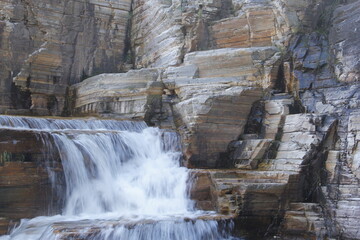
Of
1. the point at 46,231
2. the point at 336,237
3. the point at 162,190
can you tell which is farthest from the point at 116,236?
the point at 336,237

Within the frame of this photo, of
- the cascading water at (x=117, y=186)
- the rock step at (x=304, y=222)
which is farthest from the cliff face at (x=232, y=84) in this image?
the cascading water at (x=117, y=186)

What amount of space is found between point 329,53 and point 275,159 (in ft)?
11.9

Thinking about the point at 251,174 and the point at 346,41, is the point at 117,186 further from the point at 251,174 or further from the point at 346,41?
the point at 346,41

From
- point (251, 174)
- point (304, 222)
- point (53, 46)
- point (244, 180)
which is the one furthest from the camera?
point (53, 46)

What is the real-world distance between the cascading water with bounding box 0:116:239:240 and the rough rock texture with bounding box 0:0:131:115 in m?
4.08

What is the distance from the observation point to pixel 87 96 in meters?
13.7

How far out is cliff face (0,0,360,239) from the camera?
886 cm

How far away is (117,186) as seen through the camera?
947cm

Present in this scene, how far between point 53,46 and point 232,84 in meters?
7.05

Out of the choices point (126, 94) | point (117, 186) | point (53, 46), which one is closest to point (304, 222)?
point (117, 186)

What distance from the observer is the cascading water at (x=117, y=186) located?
24.4 ft

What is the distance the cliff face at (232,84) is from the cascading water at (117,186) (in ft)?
2.33

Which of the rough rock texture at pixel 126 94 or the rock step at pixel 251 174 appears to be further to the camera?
the rough rock texture at pixel 126 94

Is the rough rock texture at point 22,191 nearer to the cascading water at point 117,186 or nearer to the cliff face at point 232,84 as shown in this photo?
the cascading water at point 117,186
